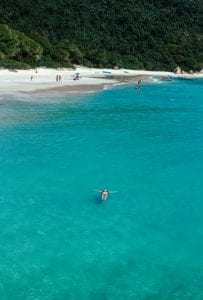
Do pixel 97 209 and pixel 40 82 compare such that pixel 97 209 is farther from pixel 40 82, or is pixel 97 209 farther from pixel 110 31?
pixel 110 31

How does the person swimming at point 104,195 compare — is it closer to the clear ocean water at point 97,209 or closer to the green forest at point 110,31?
the clear ocean water at point 97,209

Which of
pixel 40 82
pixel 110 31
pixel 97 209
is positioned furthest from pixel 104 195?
pixel 110 31

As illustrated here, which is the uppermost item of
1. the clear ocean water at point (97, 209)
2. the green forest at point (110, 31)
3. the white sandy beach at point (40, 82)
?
the green forest at point (110, 31)

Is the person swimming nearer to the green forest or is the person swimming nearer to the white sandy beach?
the white sandy beach

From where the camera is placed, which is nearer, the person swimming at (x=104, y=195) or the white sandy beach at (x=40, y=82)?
the person swimming at (x=104, y=195)

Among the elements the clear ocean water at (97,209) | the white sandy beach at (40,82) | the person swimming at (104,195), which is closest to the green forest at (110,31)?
the white sandy beach at (40,82)

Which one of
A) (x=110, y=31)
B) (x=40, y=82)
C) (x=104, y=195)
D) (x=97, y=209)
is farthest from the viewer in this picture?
(x=110, y=31)

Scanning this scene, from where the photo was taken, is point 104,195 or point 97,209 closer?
point 97,209
